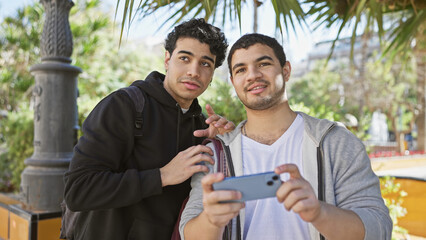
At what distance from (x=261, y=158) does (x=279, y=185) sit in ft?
2.10

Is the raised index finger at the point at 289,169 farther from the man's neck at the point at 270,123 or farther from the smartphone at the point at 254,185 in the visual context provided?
the man's neck at the point at 270,123

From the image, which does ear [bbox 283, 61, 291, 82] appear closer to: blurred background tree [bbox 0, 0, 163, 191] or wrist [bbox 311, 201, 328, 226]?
wrist [bbox 311, 201, 328, 226]

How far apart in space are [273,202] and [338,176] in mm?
333

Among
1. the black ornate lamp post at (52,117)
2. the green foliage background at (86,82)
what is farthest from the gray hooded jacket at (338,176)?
the black ornate lamp post at (52,117)

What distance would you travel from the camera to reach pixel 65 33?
13.8ft

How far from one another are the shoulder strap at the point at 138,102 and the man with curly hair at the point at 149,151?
3cm

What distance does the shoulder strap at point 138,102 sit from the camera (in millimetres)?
1940

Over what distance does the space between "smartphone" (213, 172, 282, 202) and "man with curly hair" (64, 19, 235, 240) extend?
0.55m

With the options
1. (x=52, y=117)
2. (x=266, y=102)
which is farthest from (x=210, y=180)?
(x=52, y=117)

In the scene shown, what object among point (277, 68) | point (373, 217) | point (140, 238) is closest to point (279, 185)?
point (373, 217)

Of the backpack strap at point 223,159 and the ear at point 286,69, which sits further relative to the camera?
the ear at point 286,69

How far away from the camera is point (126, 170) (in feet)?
6.19

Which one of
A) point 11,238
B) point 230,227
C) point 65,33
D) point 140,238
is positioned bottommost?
point 11,238

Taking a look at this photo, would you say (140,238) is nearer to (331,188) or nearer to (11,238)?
(331,188)
